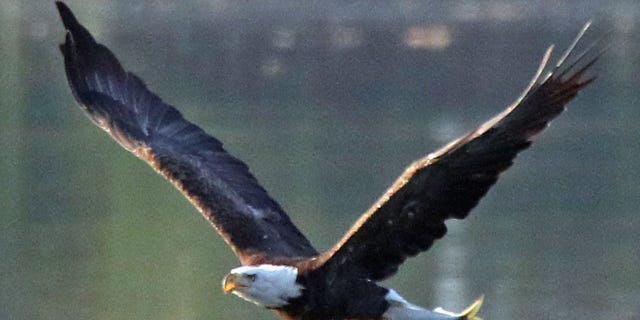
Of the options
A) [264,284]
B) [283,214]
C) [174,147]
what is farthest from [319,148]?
[264,284]

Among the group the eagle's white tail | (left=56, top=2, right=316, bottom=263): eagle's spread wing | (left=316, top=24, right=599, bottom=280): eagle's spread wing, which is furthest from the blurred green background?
(left=316, top=24, right=599, bottom=280): eagle's spread wing

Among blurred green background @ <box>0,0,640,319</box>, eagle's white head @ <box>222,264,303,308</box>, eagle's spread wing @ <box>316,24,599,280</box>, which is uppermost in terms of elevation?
blurred green background @ <box>0,0,640,319</box>

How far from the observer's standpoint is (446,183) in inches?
386

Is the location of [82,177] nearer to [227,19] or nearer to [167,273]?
[167,273]

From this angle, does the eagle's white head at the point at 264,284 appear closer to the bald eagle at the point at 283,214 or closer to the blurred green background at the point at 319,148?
the bald eagle at the point at 283,214

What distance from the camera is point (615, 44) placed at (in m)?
25.1

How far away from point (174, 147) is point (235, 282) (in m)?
1.77

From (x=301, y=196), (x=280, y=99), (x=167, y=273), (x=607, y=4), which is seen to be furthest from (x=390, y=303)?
(x=607, y=4)

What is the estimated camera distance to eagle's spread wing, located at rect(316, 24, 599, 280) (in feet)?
31.2

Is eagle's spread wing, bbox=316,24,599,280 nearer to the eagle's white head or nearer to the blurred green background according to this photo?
the eagle's white head

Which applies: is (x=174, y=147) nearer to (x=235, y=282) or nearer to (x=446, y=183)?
(x=235, y=282)

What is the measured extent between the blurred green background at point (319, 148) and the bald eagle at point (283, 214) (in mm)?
2708

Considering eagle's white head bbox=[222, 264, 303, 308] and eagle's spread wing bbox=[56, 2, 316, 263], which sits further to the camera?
eagle's spread wing bbox=[56, 2, 316, 263]

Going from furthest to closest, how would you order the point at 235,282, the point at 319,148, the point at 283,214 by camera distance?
1. the point at 319,148
2. the point at 283,214
3. the point at 235,282
